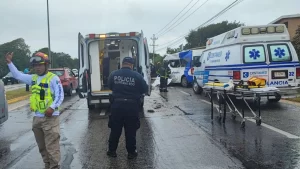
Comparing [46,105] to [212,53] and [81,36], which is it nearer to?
[81,36]

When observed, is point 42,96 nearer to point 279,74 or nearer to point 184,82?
point 279,74

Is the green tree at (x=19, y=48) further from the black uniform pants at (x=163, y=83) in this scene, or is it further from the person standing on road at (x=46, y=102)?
the person standing on road at (x=46, y=102)

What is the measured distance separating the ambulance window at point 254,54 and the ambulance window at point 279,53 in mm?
267

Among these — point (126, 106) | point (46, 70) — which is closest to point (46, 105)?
point (46, 70)

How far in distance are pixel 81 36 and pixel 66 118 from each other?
2744 mm

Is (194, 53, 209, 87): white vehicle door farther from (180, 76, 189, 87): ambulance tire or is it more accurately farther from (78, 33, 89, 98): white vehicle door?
(180, 76, 189, 87): ambulance tire

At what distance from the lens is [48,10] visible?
100ft

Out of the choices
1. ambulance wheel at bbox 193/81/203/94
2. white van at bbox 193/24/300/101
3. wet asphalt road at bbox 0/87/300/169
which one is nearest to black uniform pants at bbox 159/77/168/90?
ambulance wheel at bbox 193/81/203/94

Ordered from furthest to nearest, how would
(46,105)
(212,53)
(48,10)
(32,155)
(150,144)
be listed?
(48,10) → (212,53) → (150,144) → (32,155) → (46,105)

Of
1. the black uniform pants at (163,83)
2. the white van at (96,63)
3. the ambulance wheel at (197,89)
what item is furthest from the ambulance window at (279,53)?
the black uniform pants at (163,83)

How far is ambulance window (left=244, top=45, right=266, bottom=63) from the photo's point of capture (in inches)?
501

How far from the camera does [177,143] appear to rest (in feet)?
25.0

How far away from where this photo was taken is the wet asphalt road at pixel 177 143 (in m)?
6.18

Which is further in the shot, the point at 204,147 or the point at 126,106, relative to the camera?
the point at 204,147
